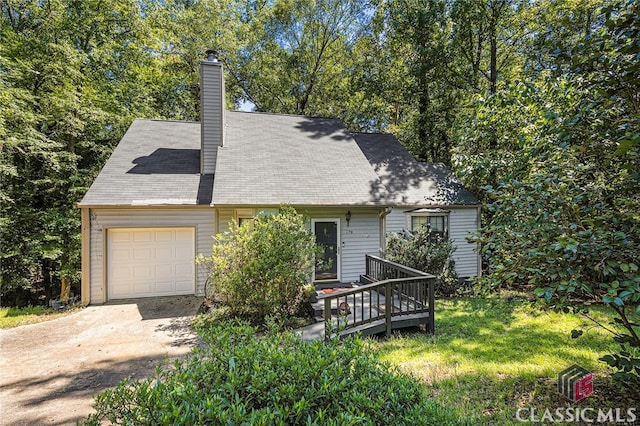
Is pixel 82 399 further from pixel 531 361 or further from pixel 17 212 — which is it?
pixel 17 212

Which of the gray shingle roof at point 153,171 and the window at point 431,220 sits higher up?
the gray shingle roof at point 153,171

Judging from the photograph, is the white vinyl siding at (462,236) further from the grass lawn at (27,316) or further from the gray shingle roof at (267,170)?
the grass lawn at (27,316)

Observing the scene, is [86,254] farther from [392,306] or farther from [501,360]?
[501,360]

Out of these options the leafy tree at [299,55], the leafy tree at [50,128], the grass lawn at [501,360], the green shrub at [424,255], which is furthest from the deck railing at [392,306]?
the leafy tree at [299,55]

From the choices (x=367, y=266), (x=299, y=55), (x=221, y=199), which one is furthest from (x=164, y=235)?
(x=299, y=55)

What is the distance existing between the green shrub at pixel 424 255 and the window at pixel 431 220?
835 millimetres

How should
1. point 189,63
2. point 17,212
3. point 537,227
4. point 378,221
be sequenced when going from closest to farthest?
point 537,227, point 378,221, point 17,212, point 189,63

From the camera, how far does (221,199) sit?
7.88m

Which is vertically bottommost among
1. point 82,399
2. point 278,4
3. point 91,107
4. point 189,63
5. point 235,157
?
point 82,399

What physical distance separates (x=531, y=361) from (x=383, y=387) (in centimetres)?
399

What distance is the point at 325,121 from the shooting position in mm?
13047

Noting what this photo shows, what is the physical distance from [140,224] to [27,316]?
124 inches

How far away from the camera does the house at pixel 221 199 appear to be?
27.3 feet

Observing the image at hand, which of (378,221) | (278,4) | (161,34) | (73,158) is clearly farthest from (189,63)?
(378,221)
